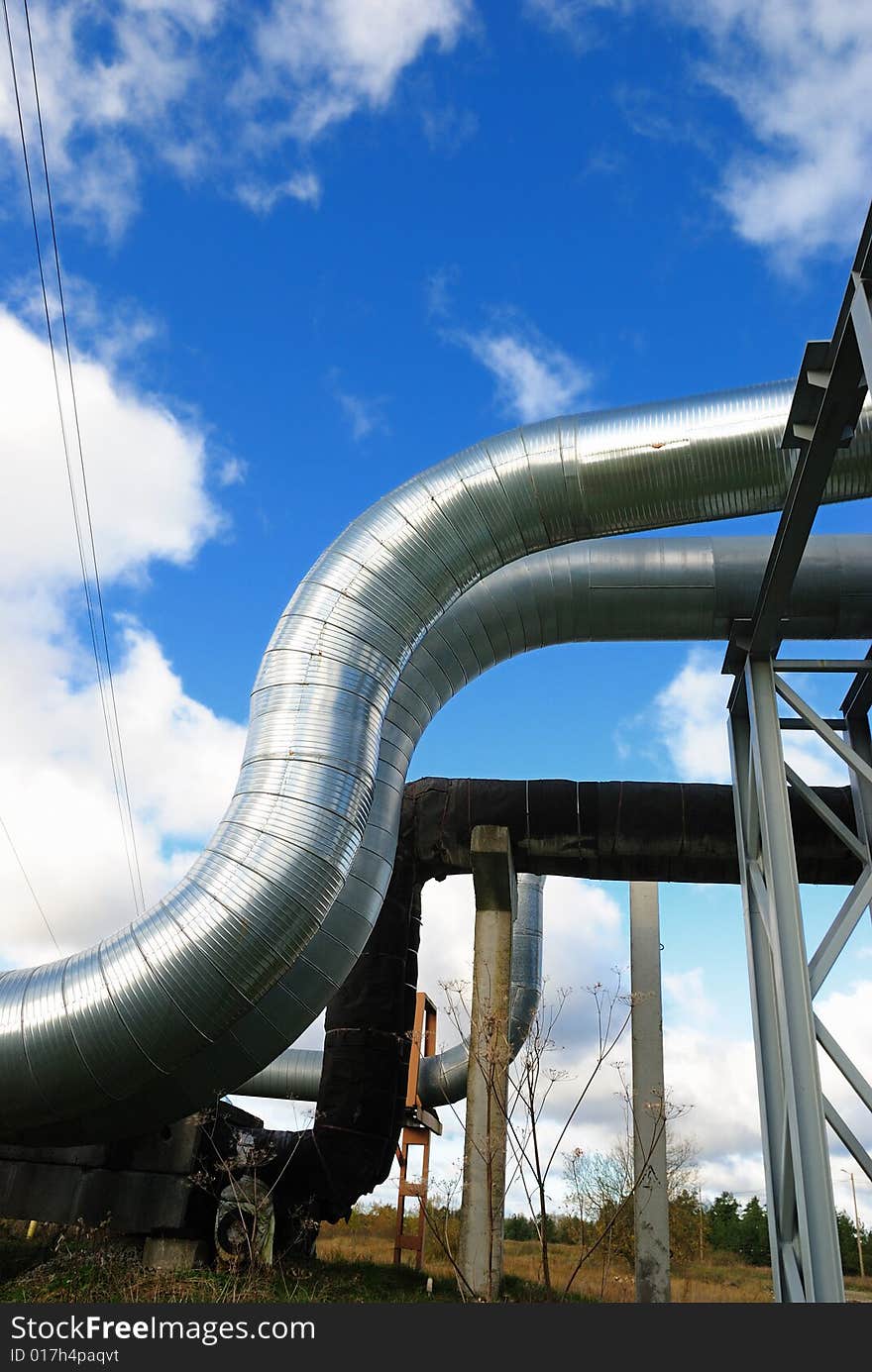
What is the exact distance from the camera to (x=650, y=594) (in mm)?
8320

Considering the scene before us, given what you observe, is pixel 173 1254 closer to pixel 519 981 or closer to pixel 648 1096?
pixel 648 1096

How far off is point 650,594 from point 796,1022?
3642 mm

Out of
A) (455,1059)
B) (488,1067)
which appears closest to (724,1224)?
(455,1059)

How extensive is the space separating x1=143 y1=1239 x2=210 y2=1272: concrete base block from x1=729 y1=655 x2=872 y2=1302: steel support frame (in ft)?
16.6

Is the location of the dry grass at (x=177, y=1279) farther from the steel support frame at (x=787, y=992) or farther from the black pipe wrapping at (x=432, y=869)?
the black pipe wrapping at (x=432, y=869)

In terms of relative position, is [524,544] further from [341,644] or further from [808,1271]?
[808,1271]

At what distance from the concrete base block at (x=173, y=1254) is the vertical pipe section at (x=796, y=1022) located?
5407mm

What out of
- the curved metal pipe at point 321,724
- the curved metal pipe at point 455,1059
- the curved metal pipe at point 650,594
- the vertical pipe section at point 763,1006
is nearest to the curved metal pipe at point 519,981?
the curved metal pipe at point 455,1059

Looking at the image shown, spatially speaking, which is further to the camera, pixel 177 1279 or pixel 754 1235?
pixel 754 1235

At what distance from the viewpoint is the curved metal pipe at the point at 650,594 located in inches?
321

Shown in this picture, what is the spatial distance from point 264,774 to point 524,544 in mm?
2486

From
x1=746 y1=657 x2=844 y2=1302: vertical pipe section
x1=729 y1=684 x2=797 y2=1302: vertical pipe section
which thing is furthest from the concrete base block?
x1=746 y1=657 x2=844 y2=1302: vertical pipe section

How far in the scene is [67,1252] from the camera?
26.5ft

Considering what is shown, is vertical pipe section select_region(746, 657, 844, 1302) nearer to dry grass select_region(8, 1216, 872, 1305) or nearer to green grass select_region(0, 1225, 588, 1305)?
dry grass select_region(8, 1216, 872, 1305)
